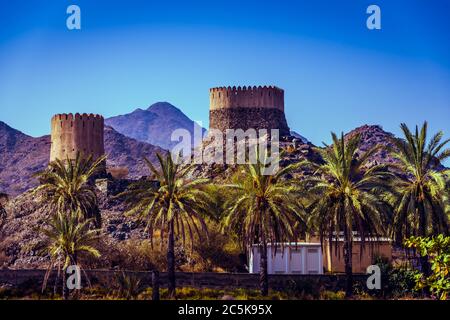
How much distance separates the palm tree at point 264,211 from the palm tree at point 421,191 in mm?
6586

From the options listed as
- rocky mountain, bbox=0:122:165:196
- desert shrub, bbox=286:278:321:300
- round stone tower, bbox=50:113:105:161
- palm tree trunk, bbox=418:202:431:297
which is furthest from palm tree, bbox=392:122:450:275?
rocky mountain, bbox=0:122:165:196

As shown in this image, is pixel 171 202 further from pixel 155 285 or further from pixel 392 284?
pixel 392 284

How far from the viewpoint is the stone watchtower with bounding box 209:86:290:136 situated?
9275 cm

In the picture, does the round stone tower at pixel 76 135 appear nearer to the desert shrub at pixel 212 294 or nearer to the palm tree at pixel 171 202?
the palm tree at pixel 171 202

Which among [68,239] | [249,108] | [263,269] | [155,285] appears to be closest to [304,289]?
[263,269]

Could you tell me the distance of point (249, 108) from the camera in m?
93.2

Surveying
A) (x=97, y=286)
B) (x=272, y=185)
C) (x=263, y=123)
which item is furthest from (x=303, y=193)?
(x=263, y=123)

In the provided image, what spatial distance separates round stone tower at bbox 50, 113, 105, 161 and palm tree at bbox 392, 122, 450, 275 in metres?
34.4

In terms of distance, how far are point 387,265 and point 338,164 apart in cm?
774

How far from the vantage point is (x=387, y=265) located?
190 ft

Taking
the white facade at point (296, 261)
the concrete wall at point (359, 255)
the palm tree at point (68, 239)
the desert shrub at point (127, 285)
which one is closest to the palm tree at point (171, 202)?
the desert shrub at point (127, 285)

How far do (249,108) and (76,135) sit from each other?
2054 cm

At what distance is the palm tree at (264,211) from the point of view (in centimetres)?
5462
